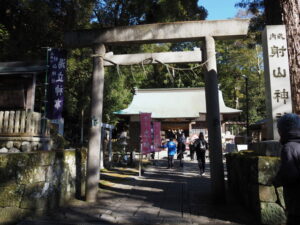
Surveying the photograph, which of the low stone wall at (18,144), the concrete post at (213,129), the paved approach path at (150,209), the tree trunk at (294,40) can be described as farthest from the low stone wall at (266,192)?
the low stone wall at (18,144)

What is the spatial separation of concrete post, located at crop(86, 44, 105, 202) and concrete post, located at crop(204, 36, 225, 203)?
2543mm

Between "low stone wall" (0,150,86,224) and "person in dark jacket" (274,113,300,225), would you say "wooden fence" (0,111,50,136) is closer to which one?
"low stone wall" (0,150,86,224)

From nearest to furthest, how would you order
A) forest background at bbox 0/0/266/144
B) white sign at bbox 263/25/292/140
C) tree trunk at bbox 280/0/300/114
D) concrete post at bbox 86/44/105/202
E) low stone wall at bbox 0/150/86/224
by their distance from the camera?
1. low stone wall at bbox 0/150/86/224
2. white sign at bbox 263/25/292/140
3. tree trunk at bbox 280/0/300/114
4. concrete post at bbox 86/44/105/202
5. forest background at bbox 0/0/266/144

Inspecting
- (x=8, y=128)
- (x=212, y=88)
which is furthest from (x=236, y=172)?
(x=8, y=128)

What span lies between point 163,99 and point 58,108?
16.4m

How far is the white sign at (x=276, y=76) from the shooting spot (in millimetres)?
5145

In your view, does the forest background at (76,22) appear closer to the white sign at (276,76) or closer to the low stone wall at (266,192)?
the white sign at (276,76)

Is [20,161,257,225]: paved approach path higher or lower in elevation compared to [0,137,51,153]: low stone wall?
lower

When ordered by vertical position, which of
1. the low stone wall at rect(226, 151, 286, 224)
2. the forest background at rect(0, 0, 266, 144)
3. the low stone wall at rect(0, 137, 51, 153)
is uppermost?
the forest background at rect(0, 0, 266, 144)

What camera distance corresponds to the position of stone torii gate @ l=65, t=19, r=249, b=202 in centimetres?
602

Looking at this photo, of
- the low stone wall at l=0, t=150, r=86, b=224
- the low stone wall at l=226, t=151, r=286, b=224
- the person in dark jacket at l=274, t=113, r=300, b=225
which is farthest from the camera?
the low stone wall at l=0, t=150, r=86, b=224

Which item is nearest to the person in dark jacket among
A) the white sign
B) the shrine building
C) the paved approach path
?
the paved approach path

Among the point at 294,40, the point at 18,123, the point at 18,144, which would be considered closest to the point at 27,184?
the point at 18,144

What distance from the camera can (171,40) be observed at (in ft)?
21.5
